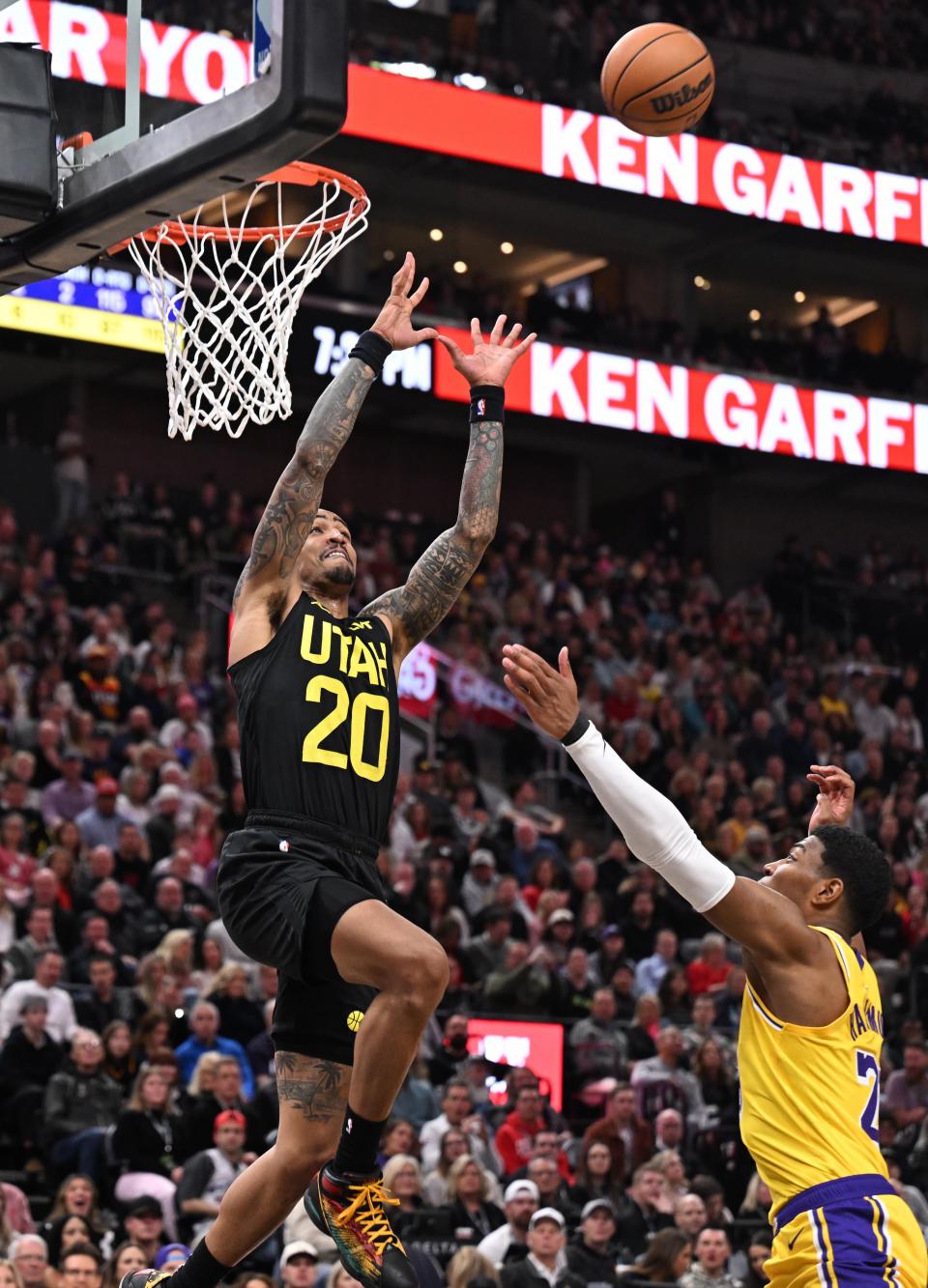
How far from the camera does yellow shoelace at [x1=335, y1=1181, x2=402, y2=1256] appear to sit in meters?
6.09

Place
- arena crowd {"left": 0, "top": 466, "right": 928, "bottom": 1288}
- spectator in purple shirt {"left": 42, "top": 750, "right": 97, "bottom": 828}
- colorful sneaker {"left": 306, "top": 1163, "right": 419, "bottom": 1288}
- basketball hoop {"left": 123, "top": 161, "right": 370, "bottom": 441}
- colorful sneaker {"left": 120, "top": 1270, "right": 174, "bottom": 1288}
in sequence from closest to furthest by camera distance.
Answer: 1. colorful sneaker {"left": 306, "top": 1163, "right": 419, "bottom": 1288}
2. colorful sneaker {"left": 120, "top": 1270, "right": 174, "bottom": 1288}
3. basketball hoop {"left": 123, "top": 161, "right": 370, "bottom": 441}
4. arena crowd {"left": 0, "top": 466, "right": 928, "bottom": 1288}
5. spectator in purple shirt {"left": 42, "top": 750, "right": 97, "bottom": 828}

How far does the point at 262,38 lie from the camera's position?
20.6 ft

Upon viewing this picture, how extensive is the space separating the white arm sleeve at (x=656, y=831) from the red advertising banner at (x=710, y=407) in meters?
18.1

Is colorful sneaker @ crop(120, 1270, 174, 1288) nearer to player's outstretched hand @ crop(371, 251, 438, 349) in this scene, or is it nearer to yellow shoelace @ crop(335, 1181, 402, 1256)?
yellow shoelace @ crop(335, 1181, 402, 1256)

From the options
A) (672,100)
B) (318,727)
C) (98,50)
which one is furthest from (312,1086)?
(672,100)

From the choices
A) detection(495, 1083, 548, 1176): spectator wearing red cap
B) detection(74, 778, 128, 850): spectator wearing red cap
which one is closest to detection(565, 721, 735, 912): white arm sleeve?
detection(495, 1083, 548, 1176): spectator wearing red cap

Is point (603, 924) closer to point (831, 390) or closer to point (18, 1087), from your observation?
point (18, 1087)

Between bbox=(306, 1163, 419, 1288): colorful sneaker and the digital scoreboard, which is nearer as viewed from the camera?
bbox=(306, 1163, 419, 1288): colorful sneaker

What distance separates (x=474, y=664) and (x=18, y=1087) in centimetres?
994

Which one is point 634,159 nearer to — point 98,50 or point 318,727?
point 98,50

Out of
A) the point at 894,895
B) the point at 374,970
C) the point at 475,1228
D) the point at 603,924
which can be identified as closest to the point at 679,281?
the point at 894,895

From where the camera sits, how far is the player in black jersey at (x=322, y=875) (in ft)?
20.0

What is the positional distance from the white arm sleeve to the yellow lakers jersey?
0.46 metres

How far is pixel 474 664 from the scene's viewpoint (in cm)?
2131
